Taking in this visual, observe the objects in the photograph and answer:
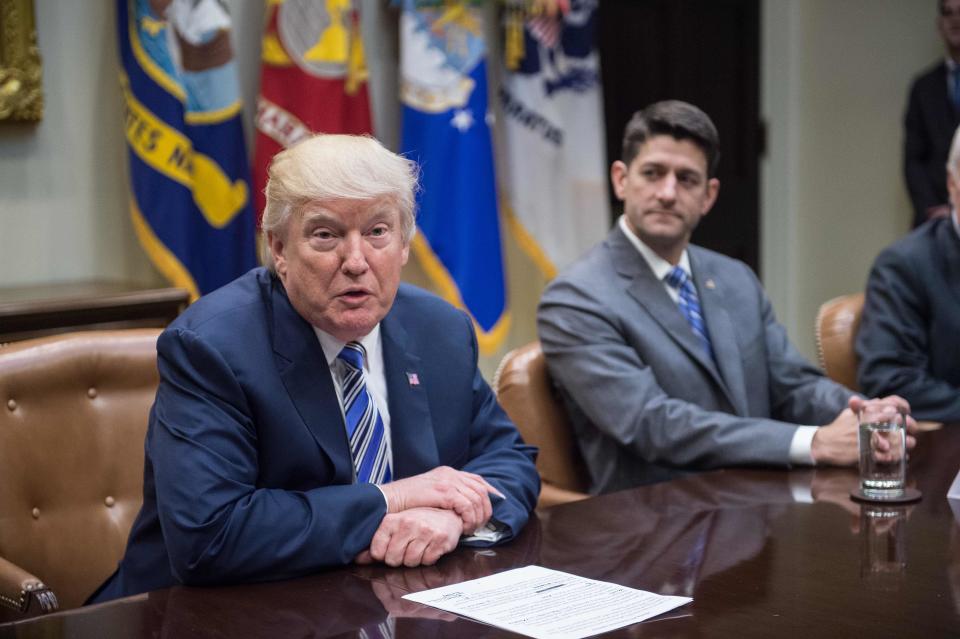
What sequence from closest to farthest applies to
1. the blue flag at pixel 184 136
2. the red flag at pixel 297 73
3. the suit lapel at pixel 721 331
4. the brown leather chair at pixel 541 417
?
1. the brown leather chair at pixel 541 417
2. the suit lapel at pixel 721 331
3. the blue flag at pixel 184 136
4. the red flag at pixel 297 73

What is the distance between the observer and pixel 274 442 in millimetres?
1820

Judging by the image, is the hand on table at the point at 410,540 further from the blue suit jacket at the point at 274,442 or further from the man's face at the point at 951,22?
the man's face at the point at 951,22

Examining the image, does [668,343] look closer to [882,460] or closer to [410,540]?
[882,460]

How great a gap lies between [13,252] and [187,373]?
1987mm

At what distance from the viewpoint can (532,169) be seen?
4.56 metres

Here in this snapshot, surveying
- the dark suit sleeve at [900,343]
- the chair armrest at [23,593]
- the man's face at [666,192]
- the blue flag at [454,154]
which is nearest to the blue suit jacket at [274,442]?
the chair armrest at [23,593]

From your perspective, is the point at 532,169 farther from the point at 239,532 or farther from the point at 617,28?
the point at 239,532

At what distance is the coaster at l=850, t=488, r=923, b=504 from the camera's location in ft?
6.53

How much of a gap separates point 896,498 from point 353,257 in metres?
0.95

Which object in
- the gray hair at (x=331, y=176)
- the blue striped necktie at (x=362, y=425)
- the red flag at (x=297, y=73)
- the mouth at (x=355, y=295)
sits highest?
the red flag at (x=297, y=73)

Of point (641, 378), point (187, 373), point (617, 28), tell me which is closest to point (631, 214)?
point (641, 378)

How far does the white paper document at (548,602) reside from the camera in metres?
1.42

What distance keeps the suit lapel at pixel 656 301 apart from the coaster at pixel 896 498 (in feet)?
2.25

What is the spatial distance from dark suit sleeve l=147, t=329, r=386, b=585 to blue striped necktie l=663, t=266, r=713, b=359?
1.19m
